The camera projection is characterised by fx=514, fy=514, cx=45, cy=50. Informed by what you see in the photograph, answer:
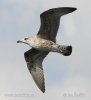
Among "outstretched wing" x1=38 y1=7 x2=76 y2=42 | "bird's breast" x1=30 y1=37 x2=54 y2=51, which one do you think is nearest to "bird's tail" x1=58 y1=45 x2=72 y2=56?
"bird's breast" x1=30 y1=37 x2=54 y2=51

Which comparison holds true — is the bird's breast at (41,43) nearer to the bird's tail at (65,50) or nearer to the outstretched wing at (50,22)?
the outstretched wing at (50,22)

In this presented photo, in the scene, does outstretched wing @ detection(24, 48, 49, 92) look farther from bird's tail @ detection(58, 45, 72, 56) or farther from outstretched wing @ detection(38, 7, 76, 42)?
bird's tail @ detection(58, 45, 72, 56)

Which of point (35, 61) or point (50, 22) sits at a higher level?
point (50, 22)

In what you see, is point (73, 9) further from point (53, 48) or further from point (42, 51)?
point (42, 51)

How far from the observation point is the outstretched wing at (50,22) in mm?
24500

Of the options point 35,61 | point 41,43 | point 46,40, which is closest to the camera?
point 41,43

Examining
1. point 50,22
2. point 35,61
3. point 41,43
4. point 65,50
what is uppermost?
point 50,22

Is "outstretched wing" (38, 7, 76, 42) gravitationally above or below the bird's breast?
above

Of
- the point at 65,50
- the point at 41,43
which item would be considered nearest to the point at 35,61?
the point at 41,43

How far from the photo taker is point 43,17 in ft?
81.4

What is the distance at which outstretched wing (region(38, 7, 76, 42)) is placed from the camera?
80.4ft

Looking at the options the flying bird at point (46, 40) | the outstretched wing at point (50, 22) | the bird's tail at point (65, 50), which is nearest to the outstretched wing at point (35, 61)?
the flying bird at point (46, 40)

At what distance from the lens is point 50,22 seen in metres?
25.0

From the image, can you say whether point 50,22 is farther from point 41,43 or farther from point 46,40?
point 41,43
